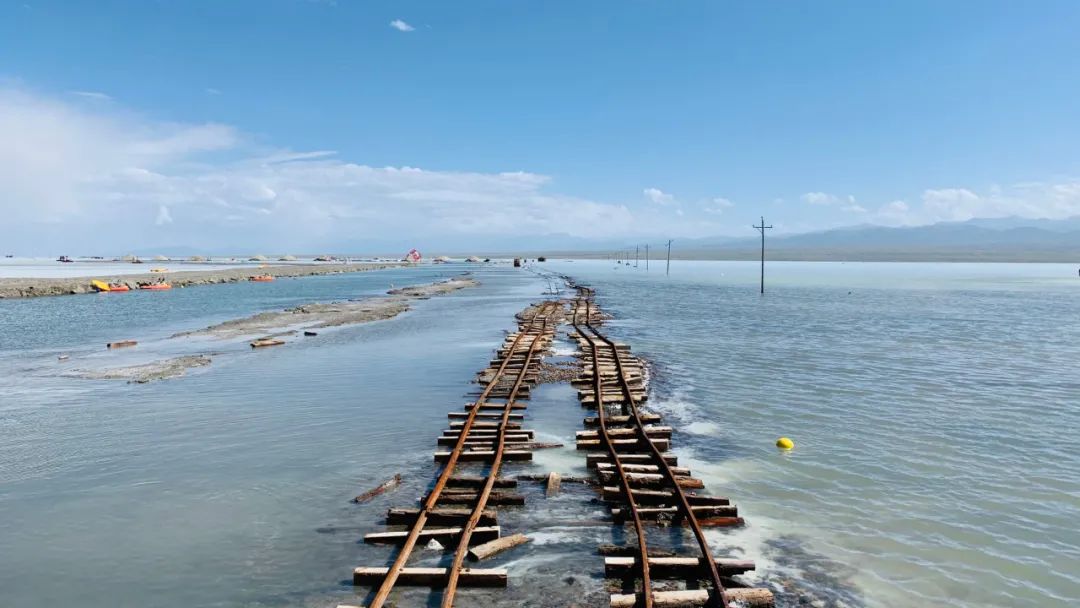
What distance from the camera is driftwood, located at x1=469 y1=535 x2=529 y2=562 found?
801 cm

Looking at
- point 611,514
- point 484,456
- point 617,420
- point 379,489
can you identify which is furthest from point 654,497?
point 617,420

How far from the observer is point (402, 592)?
23.9 feet

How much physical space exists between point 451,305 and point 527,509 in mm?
43445

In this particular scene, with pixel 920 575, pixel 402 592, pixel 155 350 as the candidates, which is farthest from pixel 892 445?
pixel 155 350

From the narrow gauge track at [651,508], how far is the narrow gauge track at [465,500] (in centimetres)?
153

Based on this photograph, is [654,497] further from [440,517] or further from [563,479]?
[440,517]

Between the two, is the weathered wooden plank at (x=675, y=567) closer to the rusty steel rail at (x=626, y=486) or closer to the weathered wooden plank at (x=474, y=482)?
the rusty steel rail at (x=626, y=486)

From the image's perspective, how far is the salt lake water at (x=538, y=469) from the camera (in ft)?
25.8

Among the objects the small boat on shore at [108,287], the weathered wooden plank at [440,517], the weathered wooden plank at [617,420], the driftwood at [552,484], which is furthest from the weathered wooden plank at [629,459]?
the small boat on shore at [108,287]

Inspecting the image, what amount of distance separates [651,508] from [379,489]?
176 inches

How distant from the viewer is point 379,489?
414 inches

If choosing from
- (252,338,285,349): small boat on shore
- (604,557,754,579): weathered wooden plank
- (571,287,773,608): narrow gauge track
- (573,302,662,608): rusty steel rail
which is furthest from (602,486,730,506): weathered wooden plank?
(252,338,285,349): small boat on shore

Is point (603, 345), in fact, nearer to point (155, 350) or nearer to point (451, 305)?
point (155, 350)

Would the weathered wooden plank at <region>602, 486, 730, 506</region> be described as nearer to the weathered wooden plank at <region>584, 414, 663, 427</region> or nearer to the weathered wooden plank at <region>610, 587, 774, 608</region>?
the weathered wooden plank at <region>610, 587, 774, 608</region>
